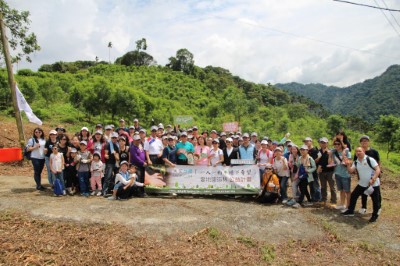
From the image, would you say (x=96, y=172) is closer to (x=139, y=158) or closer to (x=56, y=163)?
(x=56, y=163)

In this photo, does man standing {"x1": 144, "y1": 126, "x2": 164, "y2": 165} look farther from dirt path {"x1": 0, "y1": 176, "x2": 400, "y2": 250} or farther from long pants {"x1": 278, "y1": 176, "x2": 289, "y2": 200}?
long pants {"x1": 278, "y1": 176, "x2": 289, "y2": 200}

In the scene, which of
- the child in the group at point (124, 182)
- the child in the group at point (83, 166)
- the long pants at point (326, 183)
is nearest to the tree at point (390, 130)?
the long pants at point (326, 183)

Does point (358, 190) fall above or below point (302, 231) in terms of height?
above

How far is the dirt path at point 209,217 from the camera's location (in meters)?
6.65

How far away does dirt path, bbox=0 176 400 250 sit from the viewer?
6.65m

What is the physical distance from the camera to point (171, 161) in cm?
906

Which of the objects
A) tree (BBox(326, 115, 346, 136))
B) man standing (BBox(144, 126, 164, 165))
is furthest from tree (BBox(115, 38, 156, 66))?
man standing (BBox(144, 126, 164, 165))

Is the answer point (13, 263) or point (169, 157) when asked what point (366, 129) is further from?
point (13, 263)

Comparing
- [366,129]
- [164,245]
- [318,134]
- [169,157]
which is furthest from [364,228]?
[366,129]

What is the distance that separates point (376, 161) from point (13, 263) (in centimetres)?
776

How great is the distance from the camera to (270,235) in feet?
21.9

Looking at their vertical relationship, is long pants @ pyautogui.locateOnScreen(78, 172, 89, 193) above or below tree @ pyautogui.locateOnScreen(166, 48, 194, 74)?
below

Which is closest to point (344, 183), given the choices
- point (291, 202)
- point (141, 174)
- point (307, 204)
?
point (307, 204)

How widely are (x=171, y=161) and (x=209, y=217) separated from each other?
95.2 inches
